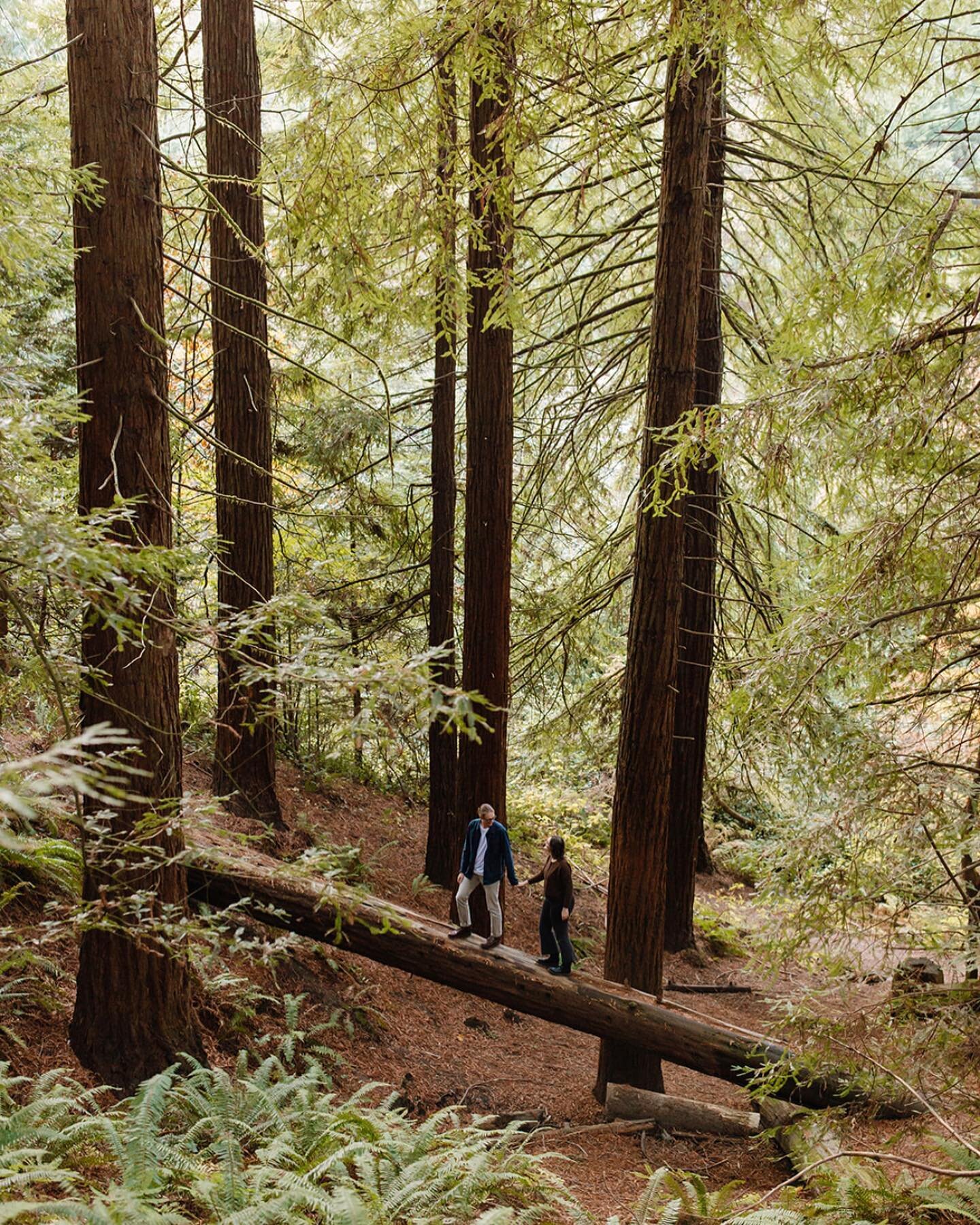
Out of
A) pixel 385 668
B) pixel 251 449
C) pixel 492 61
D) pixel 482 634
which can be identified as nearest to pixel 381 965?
pixel 482 634

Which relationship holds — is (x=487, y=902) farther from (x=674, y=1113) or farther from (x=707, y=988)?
(x=707, y=988)

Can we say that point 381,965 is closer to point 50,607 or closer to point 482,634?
point 482,634

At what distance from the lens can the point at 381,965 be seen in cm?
958

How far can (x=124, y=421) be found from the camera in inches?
205

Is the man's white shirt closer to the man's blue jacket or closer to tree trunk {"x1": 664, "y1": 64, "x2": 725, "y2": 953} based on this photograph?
the man's blue jacket

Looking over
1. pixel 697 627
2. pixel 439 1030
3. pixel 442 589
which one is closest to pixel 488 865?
pixel 439 1030

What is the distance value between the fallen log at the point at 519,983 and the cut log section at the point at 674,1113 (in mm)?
340

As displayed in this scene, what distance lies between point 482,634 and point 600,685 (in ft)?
7.37

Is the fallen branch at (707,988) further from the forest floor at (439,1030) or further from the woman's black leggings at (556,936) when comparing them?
the woman's black leggings at (556,936)

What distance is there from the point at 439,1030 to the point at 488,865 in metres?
1.86

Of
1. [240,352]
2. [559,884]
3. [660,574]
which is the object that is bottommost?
[559,884]

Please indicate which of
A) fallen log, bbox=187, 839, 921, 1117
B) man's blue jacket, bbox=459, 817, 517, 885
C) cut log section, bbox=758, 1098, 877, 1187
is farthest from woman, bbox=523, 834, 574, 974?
cut log section, bbox=758, 1098, 877, 1187

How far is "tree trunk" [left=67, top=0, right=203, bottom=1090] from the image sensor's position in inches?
199

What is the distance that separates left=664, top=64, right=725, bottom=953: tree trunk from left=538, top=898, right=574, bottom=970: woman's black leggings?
277 cm
